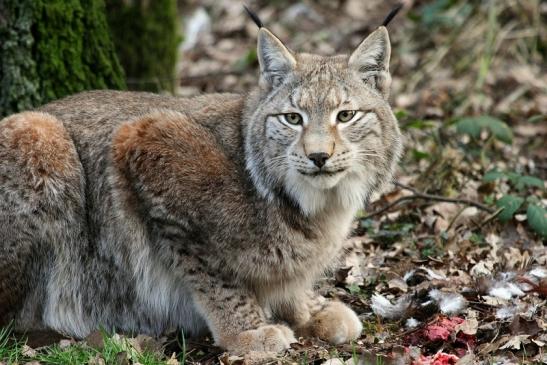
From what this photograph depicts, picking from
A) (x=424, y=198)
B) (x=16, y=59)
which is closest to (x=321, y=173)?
(x=424, y=198)

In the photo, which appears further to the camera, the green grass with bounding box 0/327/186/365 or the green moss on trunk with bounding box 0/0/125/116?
the green moss on trunk with bounding box 0/0/125/116

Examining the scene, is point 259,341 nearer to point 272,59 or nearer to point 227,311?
point 227,311

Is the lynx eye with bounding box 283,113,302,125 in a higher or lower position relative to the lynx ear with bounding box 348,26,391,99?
lower

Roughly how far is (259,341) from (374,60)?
1.79 m

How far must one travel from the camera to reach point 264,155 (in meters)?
5.24

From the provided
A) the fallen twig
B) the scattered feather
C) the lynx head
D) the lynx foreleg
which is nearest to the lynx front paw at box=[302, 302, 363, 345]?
the lynx foreleg

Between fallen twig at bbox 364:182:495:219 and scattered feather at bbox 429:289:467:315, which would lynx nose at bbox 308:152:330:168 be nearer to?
scattered feather at bbox 429:289:467:315

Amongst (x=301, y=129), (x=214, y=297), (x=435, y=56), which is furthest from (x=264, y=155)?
(x=435, y=56)

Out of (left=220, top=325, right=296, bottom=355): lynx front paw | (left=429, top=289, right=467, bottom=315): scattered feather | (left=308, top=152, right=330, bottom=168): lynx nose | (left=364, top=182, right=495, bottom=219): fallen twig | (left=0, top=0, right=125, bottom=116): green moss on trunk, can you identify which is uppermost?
(left=0, top=0, right=125, bottom=116): green moss on trunk

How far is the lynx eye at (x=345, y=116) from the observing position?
5.12 m

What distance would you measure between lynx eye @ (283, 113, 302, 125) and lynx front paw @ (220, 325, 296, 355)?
121cm

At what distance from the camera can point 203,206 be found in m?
5.29

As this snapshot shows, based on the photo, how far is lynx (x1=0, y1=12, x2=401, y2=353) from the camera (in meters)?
5.23

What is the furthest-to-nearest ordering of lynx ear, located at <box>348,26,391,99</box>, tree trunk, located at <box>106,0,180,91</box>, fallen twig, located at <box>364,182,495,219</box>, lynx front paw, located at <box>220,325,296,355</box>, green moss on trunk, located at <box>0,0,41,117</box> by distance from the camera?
1. tree trunk, located at <box>106,0,180,91</box>
2. fallen twig, located at <box>364,182,495,219</box>
3. green moss on trunk, located at <box>0,0,41,117</box>
4. lynx ear, located at <box>348,26,391,99</box>
5. lynx front paw, located at <box>220,325,296,355</box>
